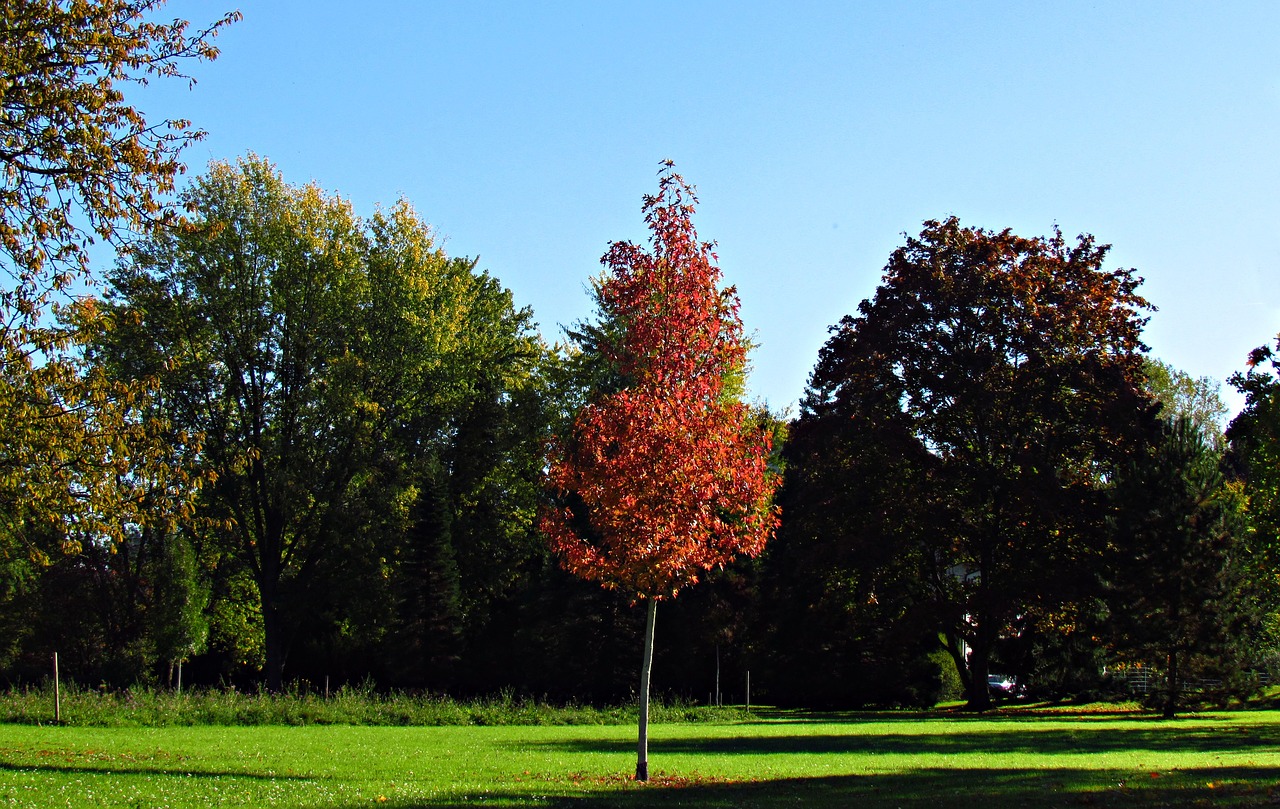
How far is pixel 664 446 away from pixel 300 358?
32105 mm

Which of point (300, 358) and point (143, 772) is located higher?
point (300, 358)

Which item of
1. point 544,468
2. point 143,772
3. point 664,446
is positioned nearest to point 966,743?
point 664,446

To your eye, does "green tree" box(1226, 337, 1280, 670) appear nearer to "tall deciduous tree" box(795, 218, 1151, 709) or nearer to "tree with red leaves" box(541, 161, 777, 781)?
"tall deciduous tree" box(795, 218, 1151, 709)

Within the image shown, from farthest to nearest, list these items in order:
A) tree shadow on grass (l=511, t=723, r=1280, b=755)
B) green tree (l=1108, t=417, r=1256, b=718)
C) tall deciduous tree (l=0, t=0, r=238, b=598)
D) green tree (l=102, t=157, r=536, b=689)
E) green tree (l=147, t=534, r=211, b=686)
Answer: green tree (l=147, t=534, r=211, b=686)
green tree (l=102, t=157, r=536, b=689)
green tree (l=1108, t=417, r=1256, b=718)
tree shadow on grass (l=511, t=723, r=1280, b=755)
tall deciduous tree (l=0, t=0, r=238, b=598)

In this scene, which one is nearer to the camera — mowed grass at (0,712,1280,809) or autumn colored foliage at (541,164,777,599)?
mowed grass at (0,712,1280,809)

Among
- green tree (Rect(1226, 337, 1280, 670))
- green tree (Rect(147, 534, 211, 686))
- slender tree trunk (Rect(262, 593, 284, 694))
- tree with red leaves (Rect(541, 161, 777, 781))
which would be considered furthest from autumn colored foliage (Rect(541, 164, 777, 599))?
green tree (Rect(147, 534, 211, 686))

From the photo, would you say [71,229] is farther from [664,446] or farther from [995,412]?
[995,412]

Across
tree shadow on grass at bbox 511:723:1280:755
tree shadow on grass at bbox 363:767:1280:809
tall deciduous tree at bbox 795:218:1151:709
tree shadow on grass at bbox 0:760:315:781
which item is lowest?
tree shadow on grass at bbox 511:723:1280:755

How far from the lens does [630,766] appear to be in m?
16.4

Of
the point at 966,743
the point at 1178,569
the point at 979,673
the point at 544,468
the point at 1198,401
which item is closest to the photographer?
the point at 966,743

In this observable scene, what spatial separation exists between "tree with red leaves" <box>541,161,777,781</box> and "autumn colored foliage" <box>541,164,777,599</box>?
0.02m

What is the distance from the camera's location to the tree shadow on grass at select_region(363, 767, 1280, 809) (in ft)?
38.1

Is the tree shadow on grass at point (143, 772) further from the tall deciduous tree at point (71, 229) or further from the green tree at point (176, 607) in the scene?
the green tree at point (176, 607)

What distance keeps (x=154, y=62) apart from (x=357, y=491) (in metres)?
33.7
